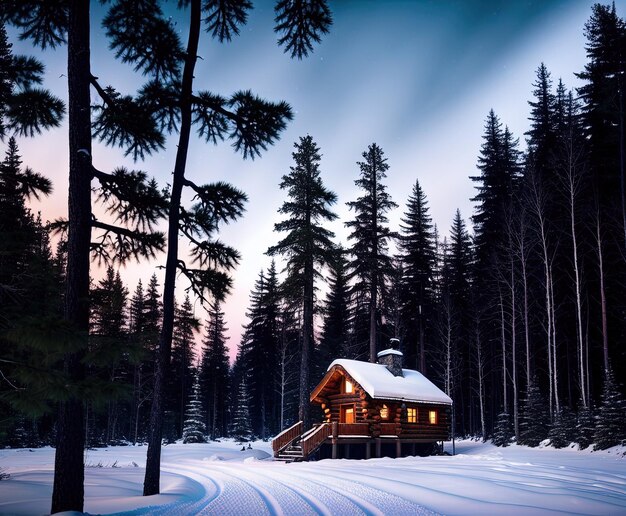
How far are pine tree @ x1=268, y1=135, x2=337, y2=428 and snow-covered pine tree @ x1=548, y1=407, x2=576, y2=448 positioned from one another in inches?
485

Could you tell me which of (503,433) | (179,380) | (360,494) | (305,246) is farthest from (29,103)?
(179,380)

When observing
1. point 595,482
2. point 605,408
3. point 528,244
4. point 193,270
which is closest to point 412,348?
point 528,244

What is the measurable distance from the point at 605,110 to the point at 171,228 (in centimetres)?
2431

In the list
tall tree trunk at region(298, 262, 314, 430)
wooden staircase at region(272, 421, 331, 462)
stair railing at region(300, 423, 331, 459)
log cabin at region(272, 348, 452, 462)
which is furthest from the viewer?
tall tree trunk at region(298, 262, 314, 430)

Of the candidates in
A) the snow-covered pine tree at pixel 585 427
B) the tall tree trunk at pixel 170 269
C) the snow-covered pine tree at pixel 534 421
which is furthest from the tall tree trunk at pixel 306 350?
the tall tree trunk at pixel 170 269

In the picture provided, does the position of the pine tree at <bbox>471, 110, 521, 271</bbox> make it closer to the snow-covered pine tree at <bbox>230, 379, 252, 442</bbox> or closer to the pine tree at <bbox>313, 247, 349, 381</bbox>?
the pine tree at <bbox>313, 247, 349, 381</bbox>

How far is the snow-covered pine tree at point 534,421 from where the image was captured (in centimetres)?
2336

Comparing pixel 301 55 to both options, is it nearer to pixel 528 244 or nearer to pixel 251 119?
pixel 251 119

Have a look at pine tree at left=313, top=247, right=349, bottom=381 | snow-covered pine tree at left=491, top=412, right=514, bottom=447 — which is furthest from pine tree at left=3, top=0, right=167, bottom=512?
pine tree at left=313, top=247, right=349, bottom=381

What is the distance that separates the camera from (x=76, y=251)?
7.72 m

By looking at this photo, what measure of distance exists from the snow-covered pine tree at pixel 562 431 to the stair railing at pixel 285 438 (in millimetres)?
12607

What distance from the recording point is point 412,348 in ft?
136

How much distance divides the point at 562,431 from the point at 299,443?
1272cm

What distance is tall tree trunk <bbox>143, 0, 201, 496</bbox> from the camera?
32.5 feet
